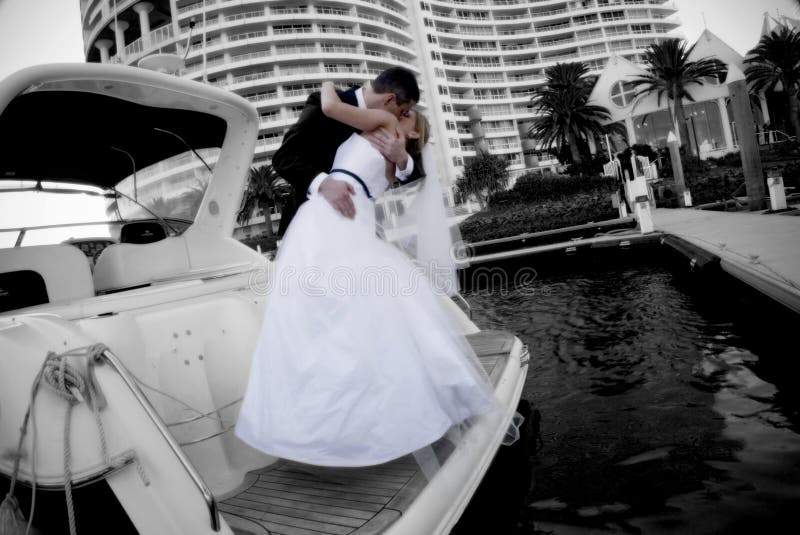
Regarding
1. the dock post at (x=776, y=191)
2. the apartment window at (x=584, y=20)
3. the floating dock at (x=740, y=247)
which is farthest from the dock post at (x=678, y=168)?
the apartment window at (x=584, y=20)

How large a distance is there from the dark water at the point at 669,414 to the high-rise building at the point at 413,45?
155 ft

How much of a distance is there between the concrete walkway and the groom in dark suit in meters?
4.30

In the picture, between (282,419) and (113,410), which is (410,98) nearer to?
(282,419)

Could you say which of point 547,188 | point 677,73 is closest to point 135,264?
point 547,188

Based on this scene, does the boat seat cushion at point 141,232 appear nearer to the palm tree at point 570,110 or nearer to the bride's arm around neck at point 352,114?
the bride's arm around neck at point 352,114

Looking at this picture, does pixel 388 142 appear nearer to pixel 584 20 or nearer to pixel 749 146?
pixel 749 146

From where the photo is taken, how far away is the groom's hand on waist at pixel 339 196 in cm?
211

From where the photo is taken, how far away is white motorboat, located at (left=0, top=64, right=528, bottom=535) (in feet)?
5.19

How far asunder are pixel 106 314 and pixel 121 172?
2.10 m

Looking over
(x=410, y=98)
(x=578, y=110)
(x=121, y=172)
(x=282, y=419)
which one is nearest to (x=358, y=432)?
(x=282, y=419)

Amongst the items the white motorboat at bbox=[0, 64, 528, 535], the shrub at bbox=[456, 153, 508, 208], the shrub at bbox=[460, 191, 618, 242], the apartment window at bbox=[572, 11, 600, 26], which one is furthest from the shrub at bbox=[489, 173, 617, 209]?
the apartment window at bbox=[572, 11, 600, 26]

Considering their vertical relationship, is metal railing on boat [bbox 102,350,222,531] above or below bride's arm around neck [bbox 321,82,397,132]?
below

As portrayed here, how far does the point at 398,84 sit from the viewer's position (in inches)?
83.3

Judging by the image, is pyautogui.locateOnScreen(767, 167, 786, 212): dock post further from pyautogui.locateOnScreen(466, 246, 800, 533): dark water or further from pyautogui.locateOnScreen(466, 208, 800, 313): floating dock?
pyautogui.locateOnScreen(466, 246, 800, 533): dark water
